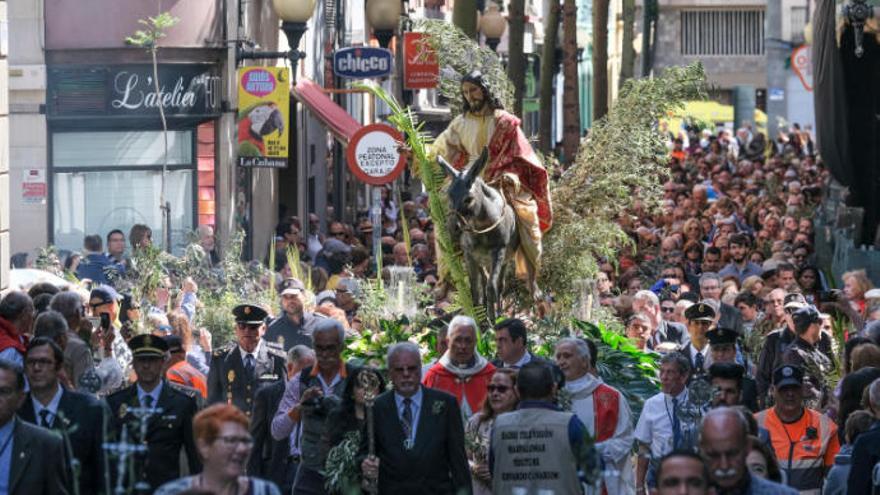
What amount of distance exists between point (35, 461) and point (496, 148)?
909 cm

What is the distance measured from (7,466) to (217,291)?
446 inches

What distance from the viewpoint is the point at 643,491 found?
13055mm

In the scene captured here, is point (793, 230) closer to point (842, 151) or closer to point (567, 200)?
point (842, 151)

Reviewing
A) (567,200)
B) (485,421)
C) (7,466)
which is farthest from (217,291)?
(7,466)

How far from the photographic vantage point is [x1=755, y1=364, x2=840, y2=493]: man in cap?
12.5 meters

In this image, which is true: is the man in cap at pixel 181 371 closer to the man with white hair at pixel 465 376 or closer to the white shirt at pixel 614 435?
the man with white hair at pixel 465 376

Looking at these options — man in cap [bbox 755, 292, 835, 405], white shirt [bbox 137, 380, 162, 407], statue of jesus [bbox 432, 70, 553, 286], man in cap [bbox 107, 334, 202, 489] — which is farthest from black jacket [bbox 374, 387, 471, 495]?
statue of jesus [bbox 432, 70, 553, 286]

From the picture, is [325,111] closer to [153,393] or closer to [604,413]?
[604,413]

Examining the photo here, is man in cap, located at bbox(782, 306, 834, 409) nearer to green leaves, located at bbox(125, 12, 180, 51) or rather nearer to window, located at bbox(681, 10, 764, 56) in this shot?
green leaves, located at bbox(125, 12, 180, 51)

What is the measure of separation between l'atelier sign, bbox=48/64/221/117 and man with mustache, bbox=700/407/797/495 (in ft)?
69.2

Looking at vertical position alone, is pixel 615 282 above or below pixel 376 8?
below

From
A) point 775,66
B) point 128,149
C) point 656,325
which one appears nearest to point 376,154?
point 656,325

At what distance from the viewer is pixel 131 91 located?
98.1 ft

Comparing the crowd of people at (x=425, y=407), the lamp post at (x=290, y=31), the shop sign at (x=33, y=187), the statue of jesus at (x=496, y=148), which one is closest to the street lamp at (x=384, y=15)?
the lamp post at (x=290, y=31)
